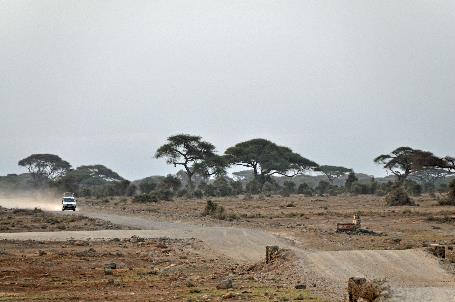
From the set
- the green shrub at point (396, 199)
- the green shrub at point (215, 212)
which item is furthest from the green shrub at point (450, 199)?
the green shrub at point (215, 212)

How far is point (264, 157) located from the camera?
4328 inches

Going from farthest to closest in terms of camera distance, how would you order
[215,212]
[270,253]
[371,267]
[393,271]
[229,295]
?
[215,212] → [270,253] → [371,267] → [393,271] → [229,295]

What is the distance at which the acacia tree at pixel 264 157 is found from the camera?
110 metres

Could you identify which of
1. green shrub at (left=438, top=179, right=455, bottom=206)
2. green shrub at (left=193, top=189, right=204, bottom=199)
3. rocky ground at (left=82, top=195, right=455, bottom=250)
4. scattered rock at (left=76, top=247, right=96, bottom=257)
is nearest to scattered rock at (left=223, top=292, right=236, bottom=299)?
scattered rock at (left=76, top=247, right=96, bottom=257)

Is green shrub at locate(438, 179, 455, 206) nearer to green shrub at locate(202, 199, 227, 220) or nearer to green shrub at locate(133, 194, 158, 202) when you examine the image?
green shrub at locate(202, 199, 227, 220)

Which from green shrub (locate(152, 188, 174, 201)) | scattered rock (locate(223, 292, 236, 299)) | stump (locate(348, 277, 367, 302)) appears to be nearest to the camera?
stump (locate(348, 277, 367, 302))

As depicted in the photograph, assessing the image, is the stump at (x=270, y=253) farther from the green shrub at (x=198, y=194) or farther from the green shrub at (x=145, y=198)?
the green shrub at (x=198, y=194)

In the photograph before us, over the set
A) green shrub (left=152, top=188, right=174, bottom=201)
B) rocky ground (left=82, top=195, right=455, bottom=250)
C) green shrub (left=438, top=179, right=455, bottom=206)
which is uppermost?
green shrub (left=152, top=188, right=174, bottom=201)

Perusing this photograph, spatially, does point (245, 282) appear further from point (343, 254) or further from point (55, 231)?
point (55, 231)

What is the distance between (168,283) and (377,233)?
19.0m

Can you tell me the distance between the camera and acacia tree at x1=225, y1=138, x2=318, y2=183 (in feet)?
360

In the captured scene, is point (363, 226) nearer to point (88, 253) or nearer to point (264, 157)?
point (88, 253)

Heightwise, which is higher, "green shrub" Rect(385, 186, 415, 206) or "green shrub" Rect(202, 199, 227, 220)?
"green shrub" Rect(385, 186, 415, 206)

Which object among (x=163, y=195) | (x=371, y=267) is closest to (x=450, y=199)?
(x=163, y=195)
